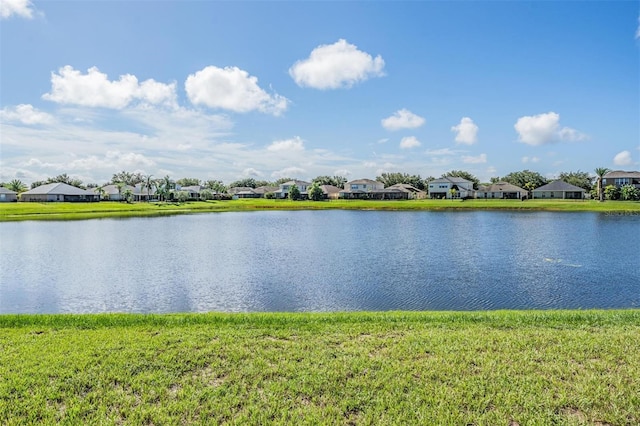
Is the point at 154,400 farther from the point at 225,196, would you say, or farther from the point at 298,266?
the point at 225,196

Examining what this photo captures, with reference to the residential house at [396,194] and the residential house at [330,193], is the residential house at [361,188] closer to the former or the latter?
the residential house at [396,194]

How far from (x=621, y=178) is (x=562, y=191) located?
A: 510 inches

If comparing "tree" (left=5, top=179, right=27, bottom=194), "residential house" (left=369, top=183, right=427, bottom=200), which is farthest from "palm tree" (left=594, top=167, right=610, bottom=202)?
"tree" (left=5, top=179, right=27, bottom=194)

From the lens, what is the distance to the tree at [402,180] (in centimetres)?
12688

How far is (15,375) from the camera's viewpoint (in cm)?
600

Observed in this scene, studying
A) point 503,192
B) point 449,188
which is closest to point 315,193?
point 449,188

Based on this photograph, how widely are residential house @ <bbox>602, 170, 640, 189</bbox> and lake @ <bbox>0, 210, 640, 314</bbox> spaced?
72.1 metres

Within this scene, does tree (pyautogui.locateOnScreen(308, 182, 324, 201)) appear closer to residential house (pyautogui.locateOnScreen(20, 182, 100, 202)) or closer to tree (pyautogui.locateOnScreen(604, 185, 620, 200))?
residential house (pyautogui.locateOnScreen(20, 182, 100, 202))

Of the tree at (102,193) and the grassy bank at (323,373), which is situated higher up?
the tree at (102,193)

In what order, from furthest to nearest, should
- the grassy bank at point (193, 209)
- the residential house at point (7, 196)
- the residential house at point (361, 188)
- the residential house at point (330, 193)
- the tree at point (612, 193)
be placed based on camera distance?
the residential house at point (330, 193) → the residential house at point (361, 188) → the residential house at point (7, 196) → the tree at point (612, 193) → the grassy bank at point (193, 209)

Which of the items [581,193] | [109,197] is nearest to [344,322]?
[581,193]

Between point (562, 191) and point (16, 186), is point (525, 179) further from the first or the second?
point (16, 186)

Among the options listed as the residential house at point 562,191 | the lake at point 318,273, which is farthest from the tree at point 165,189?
the residential house at point 562,191

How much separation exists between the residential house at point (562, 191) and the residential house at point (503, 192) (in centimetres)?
438
